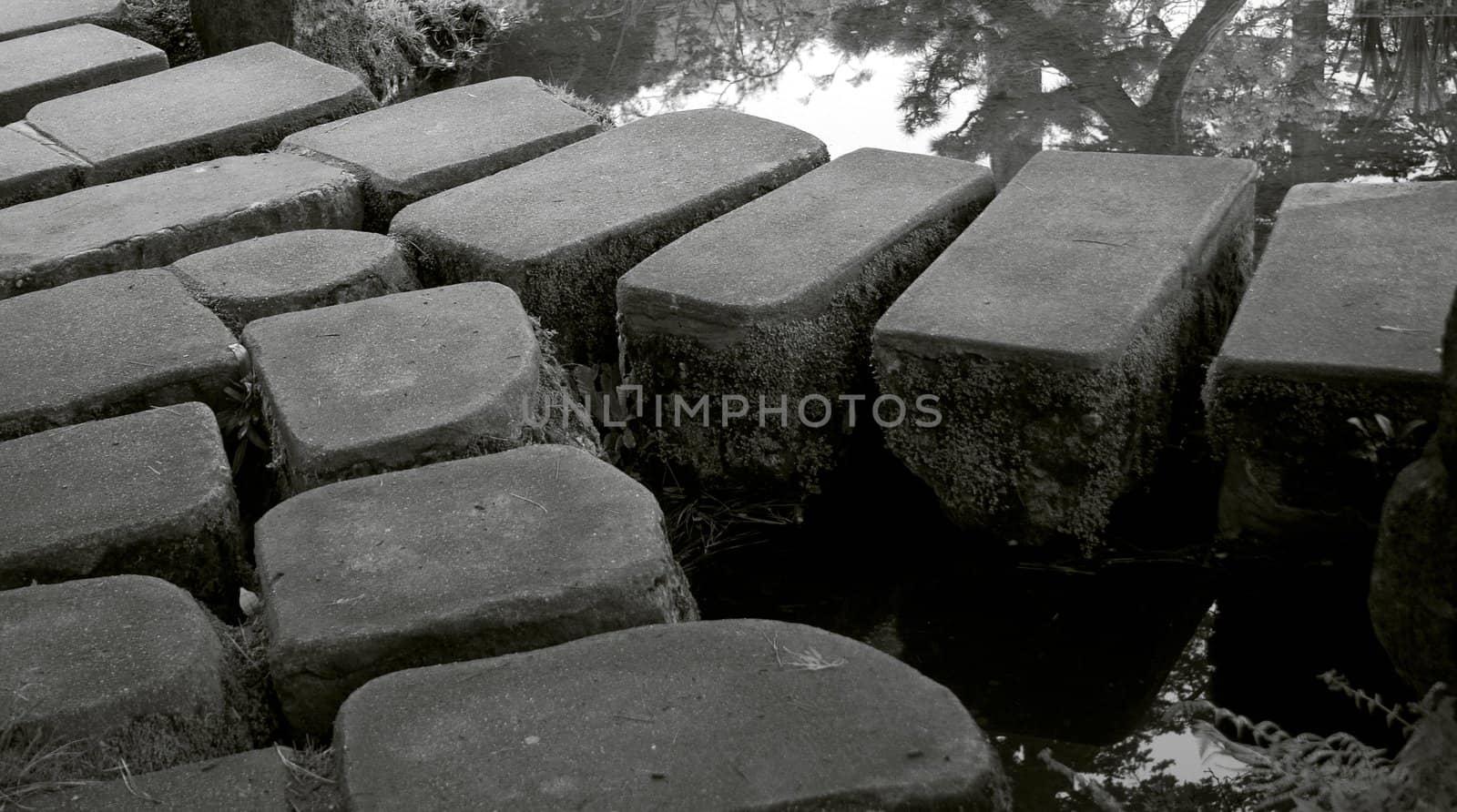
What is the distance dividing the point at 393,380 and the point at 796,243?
67 cm

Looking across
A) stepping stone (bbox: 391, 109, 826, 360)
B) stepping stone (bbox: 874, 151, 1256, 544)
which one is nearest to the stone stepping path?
stepping stone (bbox: 391, 109, 826, 360)

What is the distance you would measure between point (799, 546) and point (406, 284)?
0.82 metres

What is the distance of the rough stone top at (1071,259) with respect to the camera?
1985mm

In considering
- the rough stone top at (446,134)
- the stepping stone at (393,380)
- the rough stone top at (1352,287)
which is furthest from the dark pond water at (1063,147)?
the rough stone top at (446,134)

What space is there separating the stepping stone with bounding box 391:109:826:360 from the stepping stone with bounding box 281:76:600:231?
12 centimetres

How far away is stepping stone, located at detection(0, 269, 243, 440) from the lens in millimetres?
2094

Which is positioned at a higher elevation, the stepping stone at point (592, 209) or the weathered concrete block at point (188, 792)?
the stepping stone at point (592, 209)

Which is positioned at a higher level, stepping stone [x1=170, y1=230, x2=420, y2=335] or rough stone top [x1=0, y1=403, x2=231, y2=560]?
stepping stone [x1=170, y1=230, x2=420, y2=335]

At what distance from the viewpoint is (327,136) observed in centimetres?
299

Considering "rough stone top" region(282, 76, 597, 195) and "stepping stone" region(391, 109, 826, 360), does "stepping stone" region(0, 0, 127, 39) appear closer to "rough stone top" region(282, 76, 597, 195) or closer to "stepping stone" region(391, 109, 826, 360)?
"rough stone top" region(282, 76, 597, 195)

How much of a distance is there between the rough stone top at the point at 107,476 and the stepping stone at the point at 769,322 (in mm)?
670

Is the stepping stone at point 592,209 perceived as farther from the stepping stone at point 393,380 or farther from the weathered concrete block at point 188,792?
the weathered concrete block at point 188,792

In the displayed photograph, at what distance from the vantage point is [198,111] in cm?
316

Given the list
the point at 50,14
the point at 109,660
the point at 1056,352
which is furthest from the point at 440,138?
the point at 50,14
